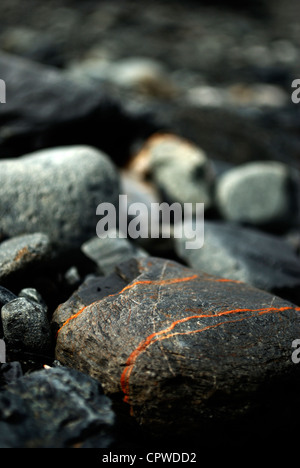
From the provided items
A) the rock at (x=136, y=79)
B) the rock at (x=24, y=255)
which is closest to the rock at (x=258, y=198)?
the rock at (x=24, y=255)

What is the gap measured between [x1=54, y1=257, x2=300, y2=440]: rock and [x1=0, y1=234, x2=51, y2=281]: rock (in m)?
0.35

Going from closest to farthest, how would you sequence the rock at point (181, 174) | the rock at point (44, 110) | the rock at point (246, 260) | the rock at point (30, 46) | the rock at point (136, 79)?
the rock at point (246, 260) → the rock at point (44, 110) → the rock at point (181, 174) → the rock at point (136, 79) → the rock at point (30, 46)

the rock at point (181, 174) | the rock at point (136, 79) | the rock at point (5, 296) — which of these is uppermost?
the rock at point (136, 79)

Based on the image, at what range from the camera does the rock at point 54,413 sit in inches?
66.1

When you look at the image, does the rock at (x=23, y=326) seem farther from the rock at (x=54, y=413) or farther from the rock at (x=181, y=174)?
the rock at (x=181, y=174)

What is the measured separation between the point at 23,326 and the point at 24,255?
509 millimetres

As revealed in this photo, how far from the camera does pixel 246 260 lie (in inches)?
139

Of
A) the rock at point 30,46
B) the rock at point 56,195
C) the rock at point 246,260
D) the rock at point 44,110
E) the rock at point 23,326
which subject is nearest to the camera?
the rock at point 23,326

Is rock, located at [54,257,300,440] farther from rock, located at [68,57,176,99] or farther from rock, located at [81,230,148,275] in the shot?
rock, located at [68,57,176,99]

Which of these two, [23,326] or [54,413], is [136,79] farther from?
[54,413]

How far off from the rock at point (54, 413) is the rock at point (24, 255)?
0.75 meters

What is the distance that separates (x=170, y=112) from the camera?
6332mm

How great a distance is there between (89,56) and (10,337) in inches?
522

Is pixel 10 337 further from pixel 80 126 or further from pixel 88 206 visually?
pixel 80 126
